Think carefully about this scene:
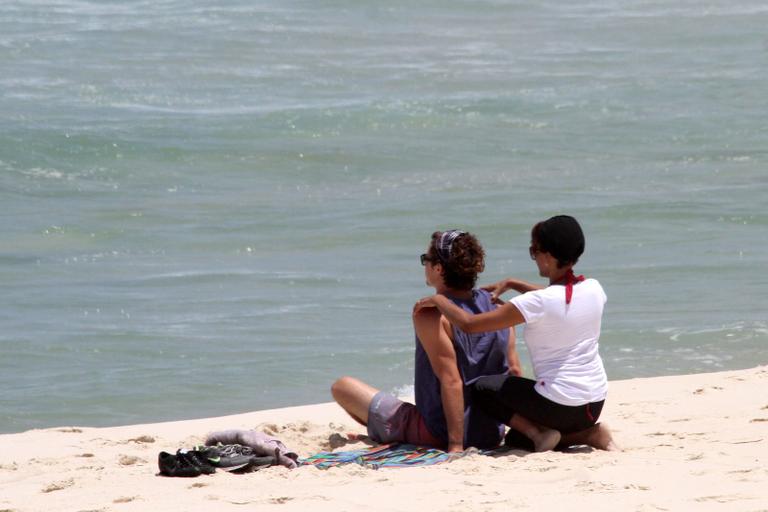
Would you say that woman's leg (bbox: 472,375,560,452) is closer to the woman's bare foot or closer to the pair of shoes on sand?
the woman's bare foot

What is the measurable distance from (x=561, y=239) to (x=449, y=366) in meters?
0.71

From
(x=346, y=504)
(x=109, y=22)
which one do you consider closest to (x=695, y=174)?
(x=346, y=504)

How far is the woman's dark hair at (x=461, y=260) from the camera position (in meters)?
5.59

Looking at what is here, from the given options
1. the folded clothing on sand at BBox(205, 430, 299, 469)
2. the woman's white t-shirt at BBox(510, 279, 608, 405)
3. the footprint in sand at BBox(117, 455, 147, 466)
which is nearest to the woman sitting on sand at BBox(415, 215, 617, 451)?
the woman's white t-shirt at BBox(510, 279, 608, 405)

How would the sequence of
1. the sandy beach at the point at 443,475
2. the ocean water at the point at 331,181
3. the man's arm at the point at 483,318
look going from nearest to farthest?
the sandy beach at the point at 443,475 < the man's arm at the point at 483,318 < the ocean water at the point at 331,181

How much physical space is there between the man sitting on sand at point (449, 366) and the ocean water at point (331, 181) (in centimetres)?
251

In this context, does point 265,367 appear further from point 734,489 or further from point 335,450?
point 734,489

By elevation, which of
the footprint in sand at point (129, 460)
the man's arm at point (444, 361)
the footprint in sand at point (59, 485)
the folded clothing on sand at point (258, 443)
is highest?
the man's arm at point (444, 361)

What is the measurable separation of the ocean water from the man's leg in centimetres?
214

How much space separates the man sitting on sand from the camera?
562 cm

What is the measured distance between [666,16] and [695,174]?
15.5 meters

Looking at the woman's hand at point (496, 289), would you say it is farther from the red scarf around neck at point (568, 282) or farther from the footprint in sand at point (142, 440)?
the footprint in sand at point (142, 440)

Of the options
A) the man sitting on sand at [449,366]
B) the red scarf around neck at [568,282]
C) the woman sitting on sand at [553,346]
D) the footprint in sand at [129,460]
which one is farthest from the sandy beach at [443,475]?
the red scarf around neck at [568,282]

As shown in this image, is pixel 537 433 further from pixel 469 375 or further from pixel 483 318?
pixel 483 318
